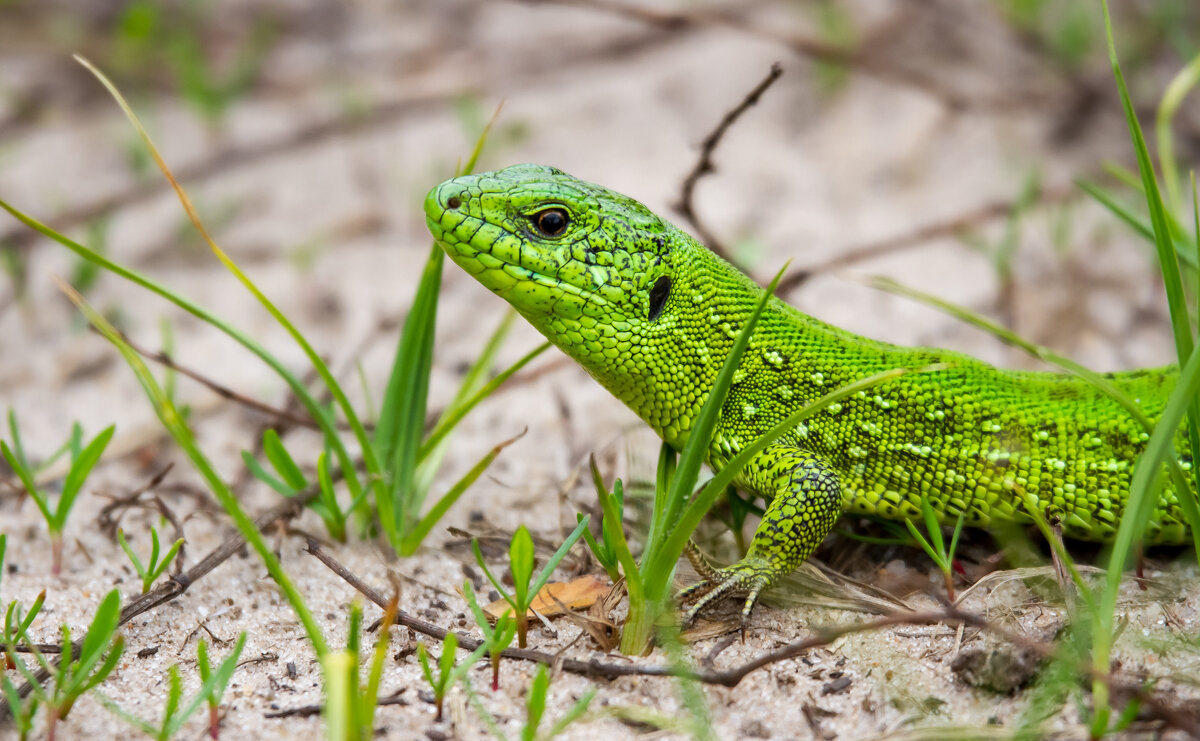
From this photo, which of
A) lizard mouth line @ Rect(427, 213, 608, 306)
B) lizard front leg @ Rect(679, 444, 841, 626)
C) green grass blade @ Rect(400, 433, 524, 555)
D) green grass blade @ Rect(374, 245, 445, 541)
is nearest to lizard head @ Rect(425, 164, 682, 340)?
lizard mouth line @ Rect(427, 213, 608, 306)

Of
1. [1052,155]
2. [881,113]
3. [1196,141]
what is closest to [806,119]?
[881,113]

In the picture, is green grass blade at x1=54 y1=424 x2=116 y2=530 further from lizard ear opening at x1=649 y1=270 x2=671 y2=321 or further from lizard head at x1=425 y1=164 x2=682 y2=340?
lizard ear opening at x1=649 y1=270 x2=671 y2=321

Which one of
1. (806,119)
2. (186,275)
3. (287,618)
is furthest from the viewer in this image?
(806,119)

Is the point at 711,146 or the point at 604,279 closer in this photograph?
the point at 604,279

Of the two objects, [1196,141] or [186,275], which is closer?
[186,275]

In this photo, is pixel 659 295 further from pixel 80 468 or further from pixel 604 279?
pixel 80 468

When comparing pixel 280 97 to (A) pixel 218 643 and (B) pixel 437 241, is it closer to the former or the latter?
(B) pixel 437 241

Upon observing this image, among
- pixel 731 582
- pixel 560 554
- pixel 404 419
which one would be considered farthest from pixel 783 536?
pixel 404 419
